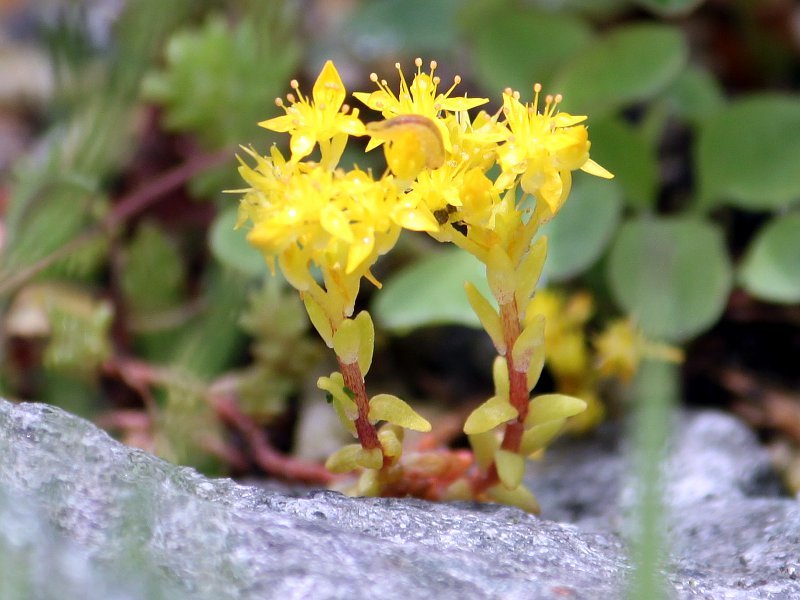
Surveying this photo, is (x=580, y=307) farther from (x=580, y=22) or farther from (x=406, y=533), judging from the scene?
(x=406, y=533)

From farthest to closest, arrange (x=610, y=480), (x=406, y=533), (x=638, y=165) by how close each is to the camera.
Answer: (x=638, y=165)
(x=610, y=480)
(x=406, y=533)

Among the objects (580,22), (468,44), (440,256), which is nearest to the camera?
(440,256)

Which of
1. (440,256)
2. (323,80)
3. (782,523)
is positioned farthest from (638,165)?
(323,80)

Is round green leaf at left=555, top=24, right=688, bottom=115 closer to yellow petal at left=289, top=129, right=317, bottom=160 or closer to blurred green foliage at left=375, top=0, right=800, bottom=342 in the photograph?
blurred green foliage at left=375, top=0, right=800, bottom=342

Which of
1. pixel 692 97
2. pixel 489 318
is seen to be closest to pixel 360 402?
pixel 489 318

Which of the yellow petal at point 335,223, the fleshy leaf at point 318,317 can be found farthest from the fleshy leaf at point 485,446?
the yellow petal at point 335,223

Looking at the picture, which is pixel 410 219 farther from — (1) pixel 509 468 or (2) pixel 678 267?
(2) pixel 678 267

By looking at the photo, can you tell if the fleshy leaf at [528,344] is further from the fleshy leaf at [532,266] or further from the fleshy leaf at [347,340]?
the fleshy leaf at [347,340]
